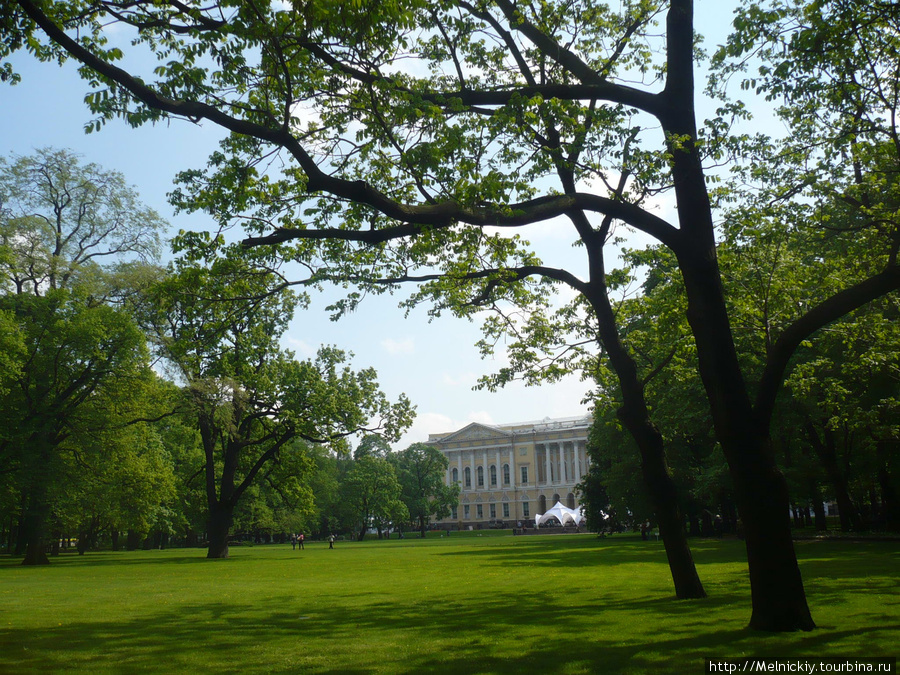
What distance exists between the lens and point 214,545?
39.2 meters

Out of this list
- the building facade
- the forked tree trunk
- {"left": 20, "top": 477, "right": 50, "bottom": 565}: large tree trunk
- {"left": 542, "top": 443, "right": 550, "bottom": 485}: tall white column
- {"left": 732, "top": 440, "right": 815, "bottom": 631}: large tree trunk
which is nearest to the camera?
{"left": 732, "top": 440, "right": 815, "bottom": 631}: large tree trunk

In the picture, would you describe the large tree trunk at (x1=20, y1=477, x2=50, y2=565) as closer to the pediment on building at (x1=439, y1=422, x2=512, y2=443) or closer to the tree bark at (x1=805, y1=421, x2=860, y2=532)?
the tree bark at (x1=805, y1=421, x2=860, y2=532)

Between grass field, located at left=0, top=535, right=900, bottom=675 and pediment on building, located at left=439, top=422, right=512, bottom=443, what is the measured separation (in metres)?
103

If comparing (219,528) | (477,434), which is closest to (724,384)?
(219,528)

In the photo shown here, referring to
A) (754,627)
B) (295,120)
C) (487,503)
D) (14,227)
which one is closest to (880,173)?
(754,627)

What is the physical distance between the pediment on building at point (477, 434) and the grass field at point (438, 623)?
103 meters

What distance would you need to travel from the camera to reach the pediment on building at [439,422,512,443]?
125m

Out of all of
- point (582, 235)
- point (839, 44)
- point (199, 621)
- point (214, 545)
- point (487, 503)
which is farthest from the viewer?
point (487, 503)

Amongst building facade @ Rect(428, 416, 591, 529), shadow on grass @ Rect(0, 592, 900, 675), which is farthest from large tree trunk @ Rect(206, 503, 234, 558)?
building facade @ Rect(428, 416, 591, 529)

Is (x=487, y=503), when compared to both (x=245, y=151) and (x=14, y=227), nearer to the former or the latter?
(x=14, y=227)

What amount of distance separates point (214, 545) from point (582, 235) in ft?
104

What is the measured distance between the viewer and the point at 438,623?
1189cm

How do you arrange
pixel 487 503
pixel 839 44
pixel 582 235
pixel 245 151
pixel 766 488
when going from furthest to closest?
pixel 487 503, pixel 582 235, pixel 245 151, pixel 839 44, pixel 766 488

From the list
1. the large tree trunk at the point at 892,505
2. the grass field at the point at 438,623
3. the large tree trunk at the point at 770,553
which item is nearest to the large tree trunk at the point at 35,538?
the grass field at the point at 438,623
